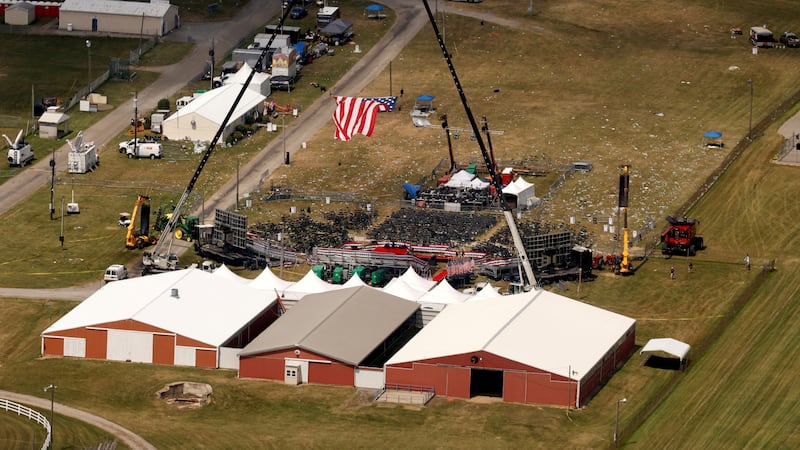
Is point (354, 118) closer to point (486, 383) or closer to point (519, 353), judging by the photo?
point (486, 383)

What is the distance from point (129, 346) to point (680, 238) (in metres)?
46.1

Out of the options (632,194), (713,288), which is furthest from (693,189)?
(713,288)

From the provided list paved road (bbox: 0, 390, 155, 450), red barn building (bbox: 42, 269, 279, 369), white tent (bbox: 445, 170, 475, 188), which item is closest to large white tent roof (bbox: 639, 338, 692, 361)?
red barn building (bbox: 42, 269, 279, 369)

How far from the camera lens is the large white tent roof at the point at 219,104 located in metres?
186

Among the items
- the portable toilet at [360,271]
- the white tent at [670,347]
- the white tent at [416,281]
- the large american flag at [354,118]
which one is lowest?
the portable toilet at [360,271]

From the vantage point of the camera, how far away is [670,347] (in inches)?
5192

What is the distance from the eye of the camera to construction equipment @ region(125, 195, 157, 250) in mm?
157375

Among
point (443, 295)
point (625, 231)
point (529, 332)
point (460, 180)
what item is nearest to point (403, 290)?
point (443, 295)

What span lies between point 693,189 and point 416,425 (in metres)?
56.8

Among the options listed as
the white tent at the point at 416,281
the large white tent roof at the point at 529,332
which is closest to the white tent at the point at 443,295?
→ the large white tent roof at the point at 529,332

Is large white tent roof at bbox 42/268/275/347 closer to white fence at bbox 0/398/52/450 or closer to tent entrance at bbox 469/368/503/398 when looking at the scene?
A: white fence at bbox 0/398/52/450

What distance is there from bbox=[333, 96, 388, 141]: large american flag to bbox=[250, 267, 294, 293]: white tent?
25.8 metres

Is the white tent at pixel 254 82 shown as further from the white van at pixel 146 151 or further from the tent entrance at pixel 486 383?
the tent entrance at pixel 486 383

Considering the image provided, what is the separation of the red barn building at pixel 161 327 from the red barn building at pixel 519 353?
12.3 m
